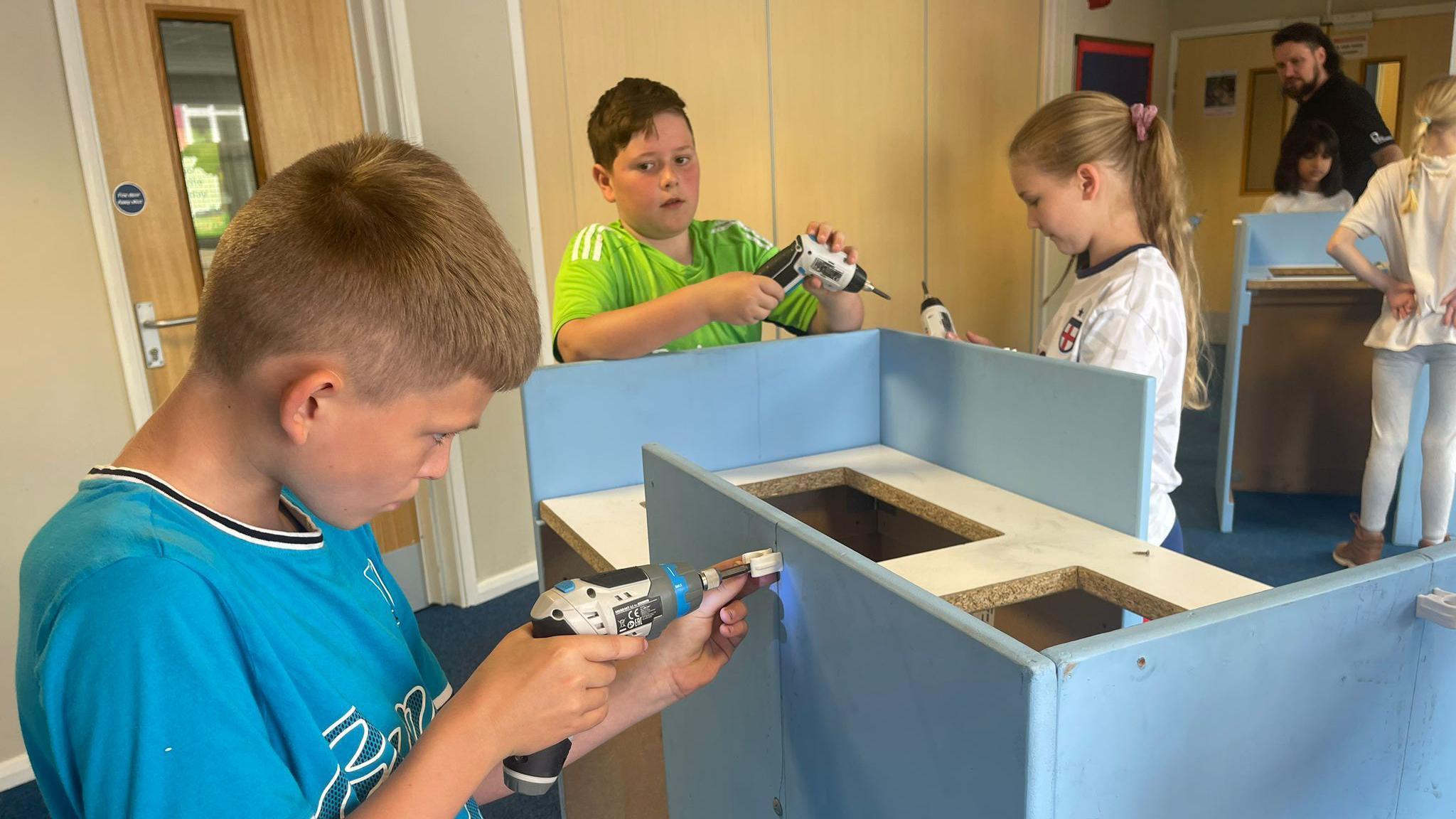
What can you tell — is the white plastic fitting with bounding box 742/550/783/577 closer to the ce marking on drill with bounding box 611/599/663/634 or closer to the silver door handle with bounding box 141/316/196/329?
the ce marking on drill with bounding box 611/599/663/634

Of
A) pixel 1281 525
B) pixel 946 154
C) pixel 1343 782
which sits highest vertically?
pixel 946 154

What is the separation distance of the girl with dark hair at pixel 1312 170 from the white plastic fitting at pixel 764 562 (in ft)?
12.2

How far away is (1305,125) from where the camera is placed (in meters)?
3.76

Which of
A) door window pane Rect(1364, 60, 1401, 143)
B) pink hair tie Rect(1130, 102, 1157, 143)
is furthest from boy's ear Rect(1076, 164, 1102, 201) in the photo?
door window pane Rect(1364, 60, 1401, 143)

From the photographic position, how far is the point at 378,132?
232cm

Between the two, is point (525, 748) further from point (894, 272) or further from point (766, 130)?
point (894, 272)

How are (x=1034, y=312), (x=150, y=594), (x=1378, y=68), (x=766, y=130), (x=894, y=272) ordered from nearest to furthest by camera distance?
(x=150, y=594) → (x=766, y=130) → (x=894, y=272) → (x=1034, y=312) → (x=1378, y=68)

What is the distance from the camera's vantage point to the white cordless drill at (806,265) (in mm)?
1659

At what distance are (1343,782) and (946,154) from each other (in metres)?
3.87

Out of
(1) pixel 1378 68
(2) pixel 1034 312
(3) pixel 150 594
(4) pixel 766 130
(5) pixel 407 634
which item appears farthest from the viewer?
(1) pixel 1378 68

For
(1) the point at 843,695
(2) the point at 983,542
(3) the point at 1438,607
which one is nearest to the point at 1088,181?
(2) the point at 983,542

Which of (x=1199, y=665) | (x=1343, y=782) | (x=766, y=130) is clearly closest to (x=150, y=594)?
(x=1199, y=665)

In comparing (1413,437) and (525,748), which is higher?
(525,748)

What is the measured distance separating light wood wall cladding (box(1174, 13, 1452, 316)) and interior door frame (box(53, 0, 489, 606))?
5294 mm
